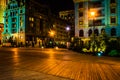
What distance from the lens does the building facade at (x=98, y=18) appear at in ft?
209

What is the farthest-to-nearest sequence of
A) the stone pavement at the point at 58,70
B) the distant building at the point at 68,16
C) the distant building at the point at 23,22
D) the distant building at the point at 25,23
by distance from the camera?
the distant building at the point at 68,16 → the distant building at the point at 23,22 → the distant building at the point at 25,23 → the stone pavement at the point at 58,70

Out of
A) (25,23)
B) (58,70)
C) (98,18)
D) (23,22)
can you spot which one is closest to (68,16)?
(25,23)

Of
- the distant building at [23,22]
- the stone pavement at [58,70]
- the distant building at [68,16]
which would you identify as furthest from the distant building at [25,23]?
the stone pavement at [58,70]

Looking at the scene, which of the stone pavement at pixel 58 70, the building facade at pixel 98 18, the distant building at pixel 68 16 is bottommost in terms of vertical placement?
the stone pavement at pixel 58 70

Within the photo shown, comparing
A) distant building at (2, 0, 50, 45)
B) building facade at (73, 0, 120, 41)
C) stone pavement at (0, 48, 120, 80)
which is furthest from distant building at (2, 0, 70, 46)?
stone pavement at (0, 48, 120, 80)

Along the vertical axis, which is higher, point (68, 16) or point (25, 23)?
point (68, 16)

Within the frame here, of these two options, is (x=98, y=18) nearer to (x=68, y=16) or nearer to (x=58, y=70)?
(x=58, y=70)

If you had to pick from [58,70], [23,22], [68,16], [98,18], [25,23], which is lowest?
[58,70]

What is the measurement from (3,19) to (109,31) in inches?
2871

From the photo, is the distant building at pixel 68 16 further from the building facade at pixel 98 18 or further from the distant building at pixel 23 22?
the building facade at pixel 98 18

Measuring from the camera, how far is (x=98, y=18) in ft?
220

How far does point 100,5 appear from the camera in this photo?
67.0 metres

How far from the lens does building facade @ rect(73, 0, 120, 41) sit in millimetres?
63562

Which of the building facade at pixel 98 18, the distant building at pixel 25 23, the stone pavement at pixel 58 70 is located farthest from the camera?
A: the distant building at pixel 25 23
